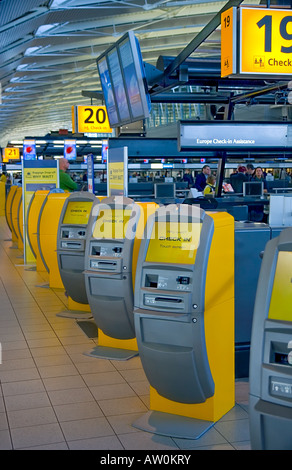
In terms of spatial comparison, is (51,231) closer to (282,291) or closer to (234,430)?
(234,430)

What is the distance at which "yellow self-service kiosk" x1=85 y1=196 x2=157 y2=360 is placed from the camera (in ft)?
17.8

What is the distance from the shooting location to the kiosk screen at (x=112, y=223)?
5523 millimetres

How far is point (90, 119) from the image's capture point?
64.0ft

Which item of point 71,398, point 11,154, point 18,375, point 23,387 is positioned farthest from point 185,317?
point 11,154

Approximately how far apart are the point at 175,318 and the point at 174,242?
50 centimetres

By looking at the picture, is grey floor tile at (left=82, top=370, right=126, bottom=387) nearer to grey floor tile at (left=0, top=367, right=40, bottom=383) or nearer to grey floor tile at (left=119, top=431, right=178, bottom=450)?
grey floor tile at (left=0, top=367, right=40, bottom=383)

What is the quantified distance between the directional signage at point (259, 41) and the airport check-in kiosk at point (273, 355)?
152 inches

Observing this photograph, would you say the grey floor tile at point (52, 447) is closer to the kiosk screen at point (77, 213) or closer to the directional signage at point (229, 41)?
the kiosk screen at point (77, 213)

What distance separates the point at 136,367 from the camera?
5.43m

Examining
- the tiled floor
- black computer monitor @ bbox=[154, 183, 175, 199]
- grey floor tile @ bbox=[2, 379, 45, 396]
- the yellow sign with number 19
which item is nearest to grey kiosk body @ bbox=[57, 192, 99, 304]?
the tiled floor

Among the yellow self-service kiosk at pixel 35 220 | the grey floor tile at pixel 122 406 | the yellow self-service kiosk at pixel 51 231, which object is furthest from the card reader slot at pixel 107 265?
the yellow self-service kiosk at pixel 35 220

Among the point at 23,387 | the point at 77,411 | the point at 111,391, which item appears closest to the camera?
the point at 77,411

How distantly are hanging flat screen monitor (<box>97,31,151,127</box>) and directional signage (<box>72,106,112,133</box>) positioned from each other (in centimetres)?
851
